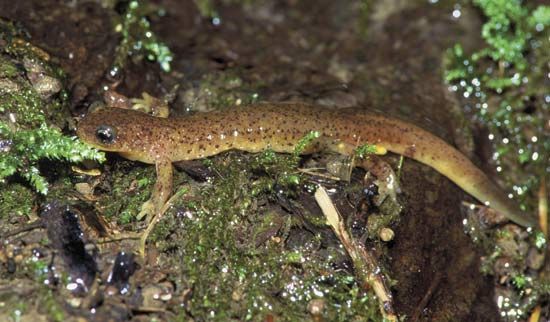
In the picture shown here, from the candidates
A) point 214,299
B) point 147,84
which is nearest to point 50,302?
point 214,299

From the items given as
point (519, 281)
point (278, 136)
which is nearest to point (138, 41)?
point (278, 136)

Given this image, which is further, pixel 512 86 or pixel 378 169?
pixel 512 86

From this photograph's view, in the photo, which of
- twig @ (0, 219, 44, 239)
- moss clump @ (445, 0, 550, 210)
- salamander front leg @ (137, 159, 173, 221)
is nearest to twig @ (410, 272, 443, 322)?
moss clump @ (445, 0, 550, 210)

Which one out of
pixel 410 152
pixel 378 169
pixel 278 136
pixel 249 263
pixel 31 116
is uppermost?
pixel 410 152

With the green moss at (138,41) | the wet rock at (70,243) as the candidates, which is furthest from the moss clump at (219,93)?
the wet rock at (70,243)

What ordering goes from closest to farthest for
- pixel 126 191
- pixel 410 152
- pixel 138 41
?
1. pixel 126 191
2. pixel 410 152
3. pixel 138 41

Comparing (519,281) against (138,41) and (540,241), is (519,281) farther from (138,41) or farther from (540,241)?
(138,41)

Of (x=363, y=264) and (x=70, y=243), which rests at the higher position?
(x=363, y=264)

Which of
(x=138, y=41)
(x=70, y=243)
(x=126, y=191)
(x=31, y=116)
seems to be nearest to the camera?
(x=70, y=243)
